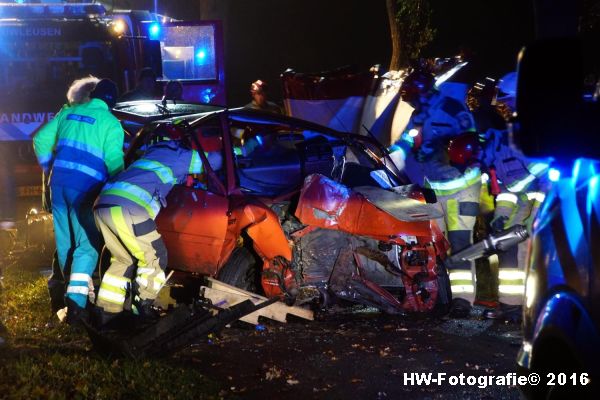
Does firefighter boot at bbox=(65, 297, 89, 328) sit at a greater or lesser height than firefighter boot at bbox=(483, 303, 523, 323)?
greater

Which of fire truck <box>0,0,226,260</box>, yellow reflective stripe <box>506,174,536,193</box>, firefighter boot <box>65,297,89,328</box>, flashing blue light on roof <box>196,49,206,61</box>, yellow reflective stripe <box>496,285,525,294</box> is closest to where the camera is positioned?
firefighter boot <box>65,297,89,328</box>

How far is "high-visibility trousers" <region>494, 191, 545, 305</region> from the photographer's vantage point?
6680mm

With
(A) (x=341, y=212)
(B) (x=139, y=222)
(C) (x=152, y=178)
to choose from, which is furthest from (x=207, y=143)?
(A) (x=341, y=212)

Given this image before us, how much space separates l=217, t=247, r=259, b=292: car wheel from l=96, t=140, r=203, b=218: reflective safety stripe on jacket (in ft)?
2.38

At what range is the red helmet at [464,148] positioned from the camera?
673 cm

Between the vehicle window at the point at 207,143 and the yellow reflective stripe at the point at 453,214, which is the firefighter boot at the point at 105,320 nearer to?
the vehicle window at the point at 207,143

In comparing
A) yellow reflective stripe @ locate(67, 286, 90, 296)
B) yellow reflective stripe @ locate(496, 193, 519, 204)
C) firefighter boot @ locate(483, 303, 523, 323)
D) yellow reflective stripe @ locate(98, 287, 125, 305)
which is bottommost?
firefighter boot @ locate(483, 303, 523, 323)

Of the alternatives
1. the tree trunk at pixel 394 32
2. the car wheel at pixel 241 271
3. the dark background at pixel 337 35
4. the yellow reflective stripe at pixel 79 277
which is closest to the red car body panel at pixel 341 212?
the car wheel at pixel 241 271

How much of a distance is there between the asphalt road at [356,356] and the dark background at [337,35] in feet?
45.4

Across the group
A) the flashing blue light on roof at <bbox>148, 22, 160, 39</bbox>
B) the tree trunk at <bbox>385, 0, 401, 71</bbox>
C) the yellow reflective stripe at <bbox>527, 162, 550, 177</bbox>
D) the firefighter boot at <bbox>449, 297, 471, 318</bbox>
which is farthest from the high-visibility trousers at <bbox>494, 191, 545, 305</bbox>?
the tree trunk at <bbox>385, 0, 401, 71</bbox>

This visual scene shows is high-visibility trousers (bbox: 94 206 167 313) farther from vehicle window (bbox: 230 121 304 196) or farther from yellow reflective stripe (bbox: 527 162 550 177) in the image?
yellow reflective stripe (bbox: 527 162 550 177)

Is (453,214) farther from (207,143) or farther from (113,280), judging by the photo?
(113,280)

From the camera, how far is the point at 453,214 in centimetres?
691

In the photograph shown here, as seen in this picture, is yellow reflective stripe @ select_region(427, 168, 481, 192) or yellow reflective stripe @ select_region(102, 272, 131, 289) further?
yellow reflective stripe @ select_region(427, 168, 481, 192)
